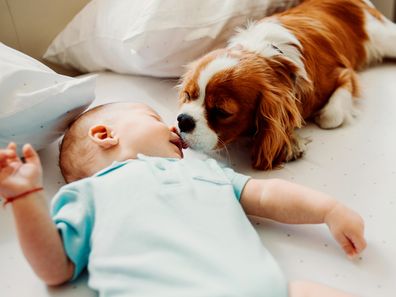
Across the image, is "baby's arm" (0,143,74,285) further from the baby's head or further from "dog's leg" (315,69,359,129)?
"dog's leg" (315,69,359,129)

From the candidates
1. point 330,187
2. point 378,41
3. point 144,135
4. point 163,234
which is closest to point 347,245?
point 330,187

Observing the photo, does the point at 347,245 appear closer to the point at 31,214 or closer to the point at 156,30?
the point at 31,214

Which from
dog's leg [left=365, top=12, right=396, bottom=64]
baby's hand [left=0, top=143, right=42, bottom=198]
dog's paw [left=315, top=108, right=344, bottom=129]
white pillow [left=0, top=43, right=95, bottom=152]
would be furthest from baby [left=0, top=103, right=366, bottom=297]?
dog's leg [left=365, top=12, right=396, bottom=64]

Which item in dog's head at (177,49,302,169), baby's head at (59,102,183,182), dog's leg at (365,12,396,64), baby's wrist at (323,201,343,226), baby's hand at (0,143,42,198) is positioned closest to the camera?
baby's hand at (0,143,42,198)

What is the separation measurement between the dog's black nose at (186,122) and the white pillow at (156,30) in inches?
10.9

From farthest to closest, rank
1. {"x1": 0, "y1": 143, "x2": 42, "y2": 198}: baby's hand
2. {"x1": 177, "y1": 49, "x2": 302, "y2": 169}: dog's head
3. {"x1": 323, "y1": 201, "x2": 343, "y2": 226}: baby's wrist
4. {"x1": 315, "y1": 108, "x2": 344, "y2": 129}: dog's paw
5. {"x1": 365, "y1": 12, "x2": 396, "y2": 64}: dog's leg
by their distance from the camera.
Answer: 1. {"x1": 365, "y1": 12, "x2": 396, "y2": 64}: dog's leg
2. {"x1": 315, "y1": 108, "x2": 344, "y2": 129}: dog's paw
3. {"x1": 177, "y1": 49, "x2": 302, "y2": 169}: dog's head
4. {"x1": 323, "y1": 201, "x2": 343, "y2": 226}: baby's wrist
5. {"x1": 0, "y1": 143, "x2": 42, "y2": 198}: baby's hand

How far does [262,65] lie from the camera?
1021mm

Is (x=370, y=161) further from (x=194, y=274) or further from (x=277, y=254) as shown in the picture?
(x=194, y=274)

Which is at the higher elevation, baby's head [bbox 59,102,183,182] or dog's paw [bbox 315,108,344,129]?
baby's head [bbox 59,102,183,182]

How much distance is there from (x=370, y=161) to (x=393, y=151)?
59 mm

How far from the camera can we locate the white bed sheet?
0.74 m

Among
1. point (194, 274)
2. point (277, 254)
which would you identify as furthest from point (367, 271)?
point (194, 274)

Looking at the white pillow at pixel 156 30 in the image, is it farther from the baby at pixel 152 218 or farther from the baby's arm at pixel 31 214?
the baby's arm at pixel 31 214

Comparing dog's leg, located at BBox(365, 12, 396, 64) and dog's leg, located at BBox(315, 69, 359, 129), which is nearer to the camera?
dog's leg, located at BBox(315, 69, 359, 129)
